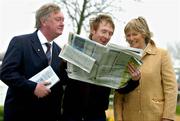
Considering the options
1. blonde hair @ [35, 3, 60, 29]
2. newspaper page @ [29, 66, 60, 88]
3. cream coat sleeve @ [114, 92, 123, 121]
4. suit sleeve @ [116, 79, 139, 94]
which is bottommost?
cream coat sleeve @ [114, 92, 123, 121]

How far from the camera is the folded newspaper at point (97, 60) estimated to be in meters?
4.12

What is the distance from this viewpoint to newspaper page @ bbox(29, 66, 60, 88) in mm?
4359

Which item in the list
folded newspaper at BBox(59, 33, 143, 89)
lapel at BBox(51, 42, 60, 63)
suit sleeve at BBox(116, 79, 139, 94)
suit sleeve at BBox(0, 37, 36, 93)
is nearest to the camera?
folded newspaper at BBox(59, 33, 143, 89)

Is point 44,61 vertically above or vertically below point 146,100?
above

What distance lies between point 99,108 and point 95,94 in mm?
132

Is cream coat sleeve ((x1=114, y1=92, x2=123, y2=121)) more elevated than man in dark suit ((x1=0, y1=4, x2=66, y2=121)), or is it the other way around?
man in dark suit ((x1=0, y1=4, x2=66, y2=121))

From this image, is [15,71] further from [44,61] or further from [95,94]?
[95,94]

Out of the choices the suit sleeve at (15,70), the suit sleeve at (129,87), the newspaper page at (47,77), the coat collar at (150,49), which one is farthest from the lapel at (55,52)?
the coat collar at (150,49)

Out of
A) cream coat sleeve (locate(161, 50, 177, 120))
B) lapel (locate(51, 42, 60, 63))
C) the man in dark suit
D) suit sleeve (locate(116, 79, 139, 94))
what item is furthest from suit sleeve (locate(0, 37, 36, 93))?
cream coat sleeve (locate(161, 50, 177, 120))

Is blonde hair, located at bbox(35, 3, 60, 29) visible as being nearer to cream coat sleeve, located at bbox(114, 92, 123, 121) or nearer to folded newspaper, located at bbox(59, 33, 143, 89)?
folded newspaper, located at bbox(59, 33, 143, 89)

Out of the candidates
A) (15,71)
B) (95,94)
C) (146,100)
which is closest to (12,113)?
(15,71)

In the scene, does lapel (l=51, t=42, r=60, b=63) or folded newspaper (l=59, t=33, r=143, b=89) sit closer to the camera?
folded newspaper (l=59, t=33, r=143, b=89)

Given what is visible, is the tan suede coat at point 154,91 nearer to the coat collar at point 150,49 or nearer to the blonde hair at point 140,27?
the coat collar at point 150,49

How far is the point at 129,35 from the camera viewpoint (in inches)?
177
